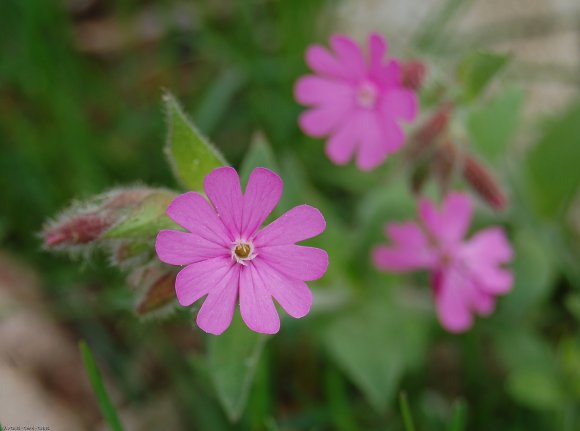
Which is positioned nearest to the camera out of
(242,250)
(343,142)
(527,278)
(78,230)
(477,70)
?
(242,250)

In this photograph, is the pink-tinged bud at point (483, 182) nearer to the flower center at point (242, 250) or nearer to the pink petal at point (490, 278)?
the pink petal at point (490, 278)

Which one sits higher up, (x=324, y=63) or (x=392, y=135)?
(x=324, y=63)

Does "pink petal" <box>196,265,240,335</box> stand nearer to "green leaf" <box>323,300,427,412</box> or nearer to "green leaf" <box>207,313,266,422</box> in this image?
"green leaf" <box>207,313,266,422</box>

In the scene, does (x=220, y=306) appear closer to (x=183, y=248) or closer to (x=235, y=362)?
(x=183, y=248)

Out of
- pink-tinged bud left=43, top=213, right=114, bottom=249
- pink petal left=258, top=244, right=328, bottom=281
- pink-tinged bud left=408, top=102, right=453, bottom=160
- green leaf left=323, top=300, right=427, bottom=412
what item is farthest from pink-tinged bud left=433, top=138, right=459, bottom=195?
pink-tinged bud left=43, top=213, right=114, bottom=249

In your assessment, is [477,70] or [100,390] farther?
[477,70]

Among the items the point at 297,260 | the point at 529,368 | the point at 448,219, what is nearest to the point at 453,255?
the point at 448,219

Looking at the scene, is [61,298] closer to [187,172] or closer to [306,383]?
[306,383]
